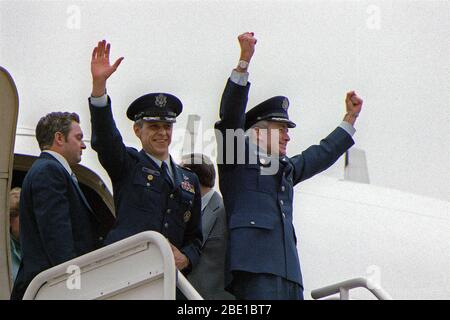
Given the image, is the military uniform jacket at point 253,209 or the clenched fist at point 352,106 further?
the clenched fist at point 352,106

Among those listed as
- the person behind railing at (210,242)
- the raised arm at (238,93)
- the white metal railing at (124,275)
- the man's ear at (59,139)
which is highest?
the raised arm at (238,93)

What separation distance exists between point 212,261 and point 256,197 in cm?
52

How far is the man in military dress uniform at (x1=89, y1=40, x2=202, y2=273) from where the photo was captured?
6.03 m

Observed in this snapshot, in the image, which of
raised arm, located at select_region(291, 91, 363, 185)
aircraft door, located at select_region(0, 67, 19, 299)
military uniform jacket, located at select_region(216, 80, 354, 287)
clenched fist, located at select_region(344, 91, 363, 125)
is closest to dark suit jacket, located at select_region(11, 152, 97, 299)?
aircraft door, located at select_region(0, 67, 19, 299)

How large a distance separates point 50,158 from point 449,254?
3918 millimetres

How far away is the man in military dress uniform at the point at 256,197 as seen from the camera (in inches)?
246

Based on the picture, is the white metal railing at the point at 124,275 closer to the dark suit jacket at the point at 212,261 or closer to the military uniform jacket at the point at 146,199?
the military uniform jacket at the point at 146,199

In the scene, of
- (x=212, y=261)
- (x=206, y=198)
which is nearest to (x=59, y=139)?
(x=206, y=198)

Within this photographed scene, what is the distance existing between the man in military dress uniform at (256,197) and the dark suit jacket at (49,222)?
33.4 inches

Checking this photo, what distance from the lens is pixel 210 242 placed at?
6.75 meters

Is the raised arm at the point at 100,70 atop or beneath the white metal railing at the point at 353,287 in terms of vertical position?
atop

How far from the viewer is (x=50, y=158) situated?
21.2 ft

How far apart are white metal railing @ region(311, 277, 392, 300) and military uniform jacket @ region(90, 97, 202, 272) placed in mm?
833

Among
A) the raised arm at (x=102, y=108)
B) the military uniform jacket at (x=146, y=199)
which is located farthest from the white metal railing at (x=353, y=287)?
the raised arm at (x=102, y=108)
